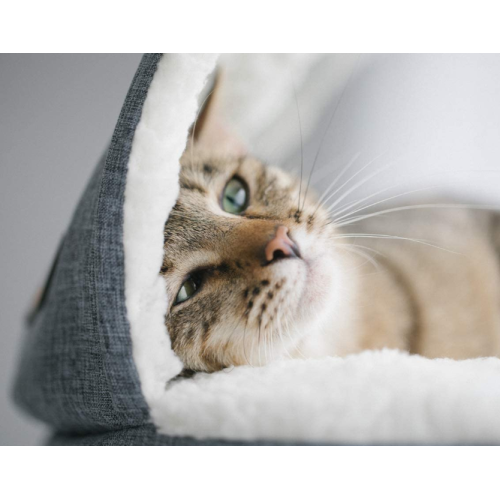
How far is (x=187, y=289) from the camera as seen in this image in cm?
65

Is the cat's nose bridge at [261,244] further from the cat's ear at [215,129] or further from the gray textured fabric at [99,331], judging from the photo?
the cat's ear at [215,129]

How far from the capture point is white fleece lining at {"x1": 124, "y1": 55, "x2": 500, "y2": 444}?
446mm

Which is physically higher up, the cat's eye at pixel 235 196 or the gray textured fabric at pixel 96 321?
the cat's eye at pixel 235 196

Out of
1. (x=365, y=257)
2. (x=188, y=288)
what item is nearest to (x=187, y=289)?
(x=188, y=288)

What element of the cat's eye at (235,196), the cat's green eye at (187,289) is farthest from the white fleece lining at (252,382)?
the cat's eye at (235,196)

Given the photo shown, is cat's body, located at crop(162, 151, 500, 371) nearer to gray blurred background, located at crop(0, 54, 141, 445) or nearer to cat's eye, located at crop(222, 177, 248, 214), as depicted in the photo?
cat's eye, located at crop(222, 177, 248, 214)

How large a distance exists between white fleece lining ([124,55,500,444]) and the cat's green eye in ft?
0.42

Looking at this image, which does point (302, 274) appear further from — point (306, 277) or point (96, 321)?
point (96, 321)

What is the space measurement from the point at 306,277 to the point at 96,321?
32 centimetres

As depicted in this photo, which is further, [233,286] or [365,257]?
[365,257]

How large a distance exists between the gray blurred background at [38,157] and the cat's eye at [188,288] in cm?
41

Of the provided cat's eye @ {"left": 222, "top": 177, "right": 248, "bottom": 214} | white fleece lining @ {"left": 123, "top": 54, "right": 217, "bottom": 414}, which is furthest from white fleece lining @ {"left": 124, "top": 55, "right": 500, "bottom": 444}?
cat's eye @ {"left": 222, "top": 177, "right": 248, "bottom": 214}

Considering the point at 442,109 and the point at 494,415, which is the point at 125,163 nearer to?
the point at 494,415

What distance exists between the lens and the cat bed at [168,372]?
0.45m
